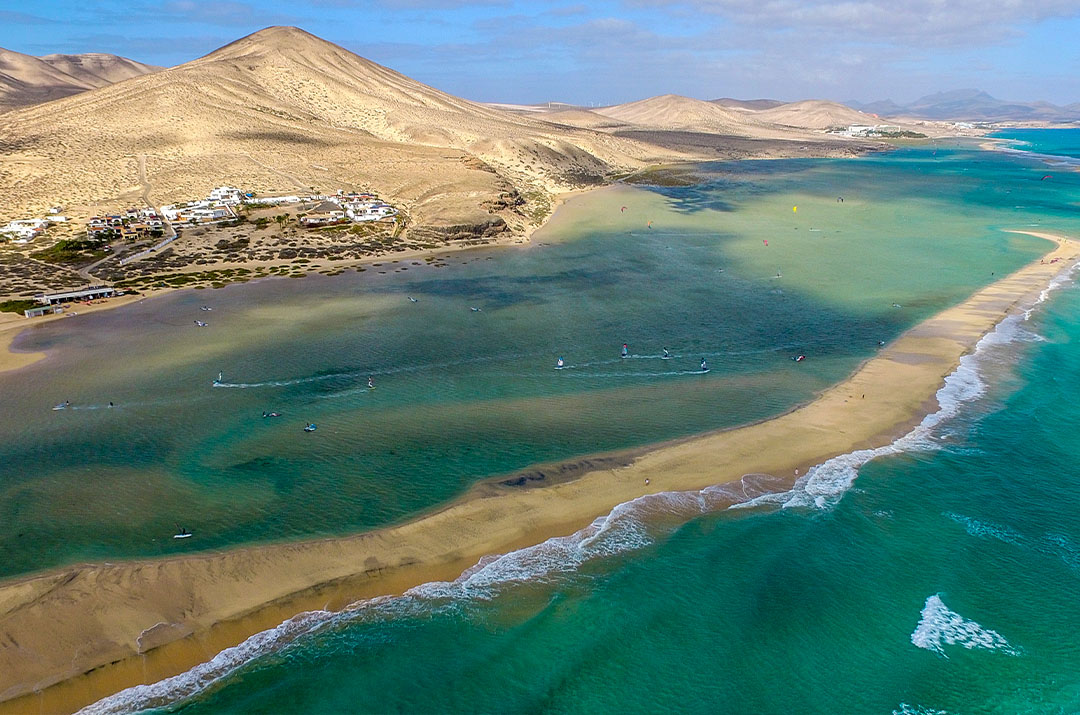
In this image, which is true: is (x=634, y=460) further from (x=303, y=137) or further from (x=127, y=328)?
(x=303, y=137)

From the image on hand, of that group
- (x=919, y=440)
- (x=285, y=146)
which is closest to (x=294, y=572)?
(x=919, y=440)

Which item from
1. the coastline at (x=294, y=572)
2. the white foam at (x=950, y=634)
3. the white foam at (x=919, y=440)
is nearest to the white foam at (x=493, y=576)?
the coastline at (x=294, y=572)

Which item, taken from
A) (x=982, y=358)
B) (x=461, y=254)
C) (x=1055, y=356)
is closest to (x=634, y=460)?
(x=982, y=358)

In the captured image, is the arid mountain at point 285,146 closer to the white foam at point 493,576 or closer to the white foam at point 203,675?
the white foam at point 493,576

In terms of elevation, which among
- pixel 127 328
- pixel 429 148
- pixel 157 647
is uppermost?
pixel 429 148

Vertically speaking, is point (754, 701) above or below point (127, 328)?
below

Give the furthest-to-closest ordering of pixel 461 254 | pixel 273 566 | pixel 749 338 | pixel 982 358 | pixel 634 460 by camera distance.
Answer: pixel 461 254 < pixel 749 338 < pixel 982 358 < pixel 634 460 < pixel 273 566

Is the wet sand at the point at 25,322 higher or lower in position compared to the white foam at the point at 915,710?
higher

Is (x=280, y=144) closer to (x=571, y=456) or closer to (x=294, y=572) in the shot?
(x=571, y=456)
